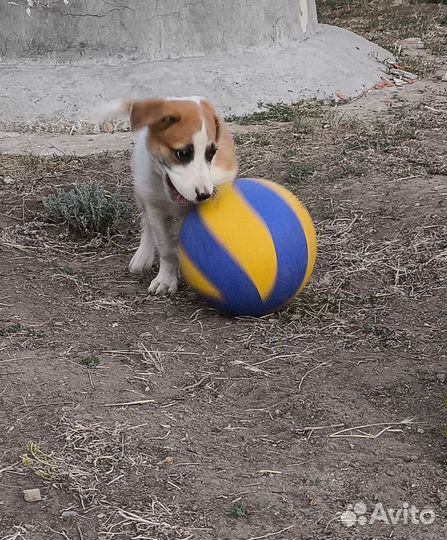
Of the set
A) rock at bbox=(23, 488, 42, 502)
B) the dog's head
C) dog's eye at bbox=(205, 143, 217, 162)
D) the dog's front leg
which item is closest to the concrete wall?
the dog's front leg

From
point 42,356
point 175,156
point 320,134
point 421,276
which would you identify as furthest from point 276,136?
point 42,356

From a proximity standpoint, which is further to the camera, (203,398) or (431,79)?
(431,79)

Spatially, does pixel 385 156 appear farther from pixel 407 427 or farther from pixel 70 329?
pixel 407 427

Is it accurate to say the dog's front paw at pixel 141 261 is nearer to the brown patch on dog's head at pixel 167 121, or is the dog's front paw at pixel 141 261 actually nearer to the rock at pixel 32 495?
the brown patch on dog's head at pixel 167 121

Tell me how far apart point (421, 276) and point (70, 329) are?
86.4 inches

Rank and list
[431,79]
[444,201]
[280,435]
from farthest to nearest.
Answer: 1. [431,79]
2. [444,201]
3. [280,435]

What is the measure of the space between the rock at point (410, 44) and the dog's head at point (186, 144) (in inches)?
361

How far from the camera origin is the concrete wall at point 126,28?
9.39 m

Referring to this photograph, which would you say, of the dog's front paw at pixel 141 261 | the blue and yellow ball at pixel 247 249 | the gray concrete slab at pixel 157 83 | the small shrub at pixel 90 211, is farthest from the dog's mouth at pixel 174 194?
the gray concrete slab at pixel 157 83

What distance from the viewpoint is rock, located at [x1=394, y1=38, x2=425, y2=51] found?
13492mm

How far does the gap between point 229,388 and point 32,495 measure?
1201 mm

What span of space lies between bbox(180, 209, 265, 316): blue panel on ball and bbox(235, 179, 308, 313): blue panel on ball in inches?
4.9

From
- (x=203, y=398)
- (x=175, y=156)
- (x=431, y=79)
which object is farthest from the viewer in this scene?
(x=431, y=79)

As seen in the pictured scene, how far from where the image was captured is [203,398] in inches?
157
